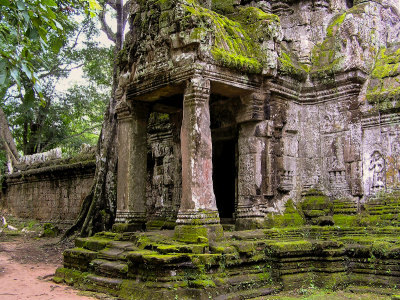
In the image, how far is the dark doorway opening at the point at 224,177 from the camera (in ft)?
35.6

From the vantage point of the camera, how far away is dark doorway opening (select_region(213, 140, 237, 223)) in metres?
10.8

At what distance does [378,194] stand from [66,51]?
15599 millimetres

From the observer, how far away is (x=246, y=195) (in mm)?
8383

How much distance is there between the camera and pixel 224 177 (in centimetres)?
1098

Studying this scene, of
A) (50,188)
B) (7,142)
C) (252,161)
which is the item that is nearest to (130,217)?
(252,161)

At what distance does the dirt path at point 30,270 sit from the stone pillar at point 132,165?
1.84m

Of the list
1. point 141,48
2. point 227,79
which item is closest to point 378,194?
point 227,79

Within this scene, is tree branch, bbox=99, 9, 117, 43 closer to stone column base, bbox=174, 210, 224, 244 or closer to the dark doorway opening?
the dark doorway opening

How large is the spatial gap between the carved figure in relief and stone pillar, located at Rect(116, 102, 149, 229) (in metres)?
4.39

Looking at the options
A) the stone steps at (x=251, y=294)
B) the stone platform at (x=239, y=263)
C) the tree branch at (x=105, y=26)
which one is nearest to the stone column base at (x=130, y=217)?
the stone platform at (x=239, y=263)

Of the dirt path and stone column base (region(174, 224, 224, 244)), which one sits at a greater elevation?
stone column base (region(174, 224, 224, 244))

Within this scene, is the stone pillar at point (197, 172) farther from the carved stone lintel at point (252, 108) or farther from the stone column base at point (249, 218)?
the carved stone lintel at point (252, 108)

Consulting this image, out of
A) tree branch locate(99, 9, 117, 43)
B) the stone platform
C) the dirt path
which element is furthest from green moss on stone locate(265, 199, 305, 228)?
tree branch locate(99, 9, 117, 43)

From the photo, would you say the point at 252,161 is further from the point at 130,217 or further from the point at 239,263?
the point at 130,217
